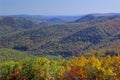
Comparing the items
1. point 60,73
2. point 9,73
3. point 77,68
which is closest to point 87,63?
point 77,68

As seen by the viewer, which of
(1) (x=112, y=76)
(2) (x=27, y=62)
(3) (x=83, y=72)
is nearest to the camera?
(1) (x=112, y=76)

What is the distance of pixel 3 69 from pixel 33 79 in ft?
47.9

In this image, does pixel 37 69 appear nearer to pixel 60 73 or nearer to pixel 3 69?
pixel 60 73

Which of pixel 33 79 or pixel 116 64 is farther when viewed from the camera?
pixel 33 79

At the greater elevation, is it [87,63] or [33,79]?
[87,63]

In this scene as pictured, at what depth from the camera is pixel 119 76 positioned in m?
75.9

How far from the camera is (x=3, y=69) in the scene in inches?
3920

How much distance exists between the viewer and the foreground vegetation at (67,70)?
76412 mm

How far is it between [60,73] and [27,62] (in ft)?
45.3

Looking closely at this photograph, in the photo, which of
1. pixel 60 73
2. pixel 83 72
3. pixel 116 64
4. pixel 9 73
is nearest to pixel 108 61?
pixel 116 64

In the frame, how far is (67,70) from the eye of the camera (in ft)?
272

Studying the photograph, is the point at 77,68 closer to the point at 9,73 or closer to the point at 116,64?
the point at 116,64

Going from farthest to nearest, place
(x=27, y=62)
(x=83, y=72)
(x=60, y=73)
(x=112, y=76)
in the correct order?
(x=27, y=62) < (x=60, y=73) < (x=83, y=72) < (x=112, y=76)

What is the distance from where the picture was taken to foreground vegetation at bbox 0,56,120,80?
76.4 m
